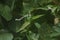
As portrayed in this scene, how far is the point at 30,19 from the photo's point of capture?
5.51 ft

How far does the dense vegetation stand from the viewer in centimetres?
165

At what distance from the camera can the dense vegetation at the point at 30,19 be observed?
1.65 metres

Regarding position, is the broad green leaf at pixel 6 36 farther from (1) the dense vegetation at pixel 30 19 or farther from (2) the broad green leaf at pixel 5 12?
(2) the broad green leaf at pixel 5 12

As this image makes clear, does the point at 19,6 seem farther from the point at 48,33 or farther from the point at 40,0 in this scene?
the point at 48,33

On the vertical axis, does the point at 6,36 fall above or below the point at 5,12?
below

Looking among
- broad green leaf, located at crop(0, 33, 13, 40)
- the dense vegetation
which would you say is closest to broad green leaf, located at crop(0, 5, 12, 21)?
the dense vegetation

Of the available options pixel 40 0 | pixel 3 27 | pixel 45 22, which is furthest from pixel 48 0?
pixel 3 27

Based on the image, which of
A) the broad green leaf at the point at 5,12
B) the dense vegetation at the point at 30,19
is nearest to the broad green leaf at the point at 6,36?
the dense vegetation at the point at 30,19

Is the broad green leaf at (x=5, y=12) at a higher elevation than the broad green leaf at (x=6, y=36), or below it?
higher

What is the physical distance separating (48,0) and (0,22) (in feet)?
1.56

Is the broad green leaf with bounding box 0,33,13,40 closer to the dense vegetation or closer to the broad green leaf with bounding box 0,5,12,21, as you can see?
the dense vegetation

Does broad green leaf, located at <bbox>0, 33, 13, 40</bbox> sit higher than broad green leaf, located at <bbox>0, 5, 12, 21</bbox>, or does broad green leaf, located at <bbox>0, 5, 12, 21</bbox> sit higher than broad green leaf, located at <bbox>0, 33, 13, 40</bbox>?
broad green leaf, located at <bbox>0, 5, 12, 21</bbox>

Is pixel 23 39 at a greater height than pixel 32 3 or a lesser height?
lesser

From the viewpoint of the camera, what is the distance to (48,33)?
1699 mm
